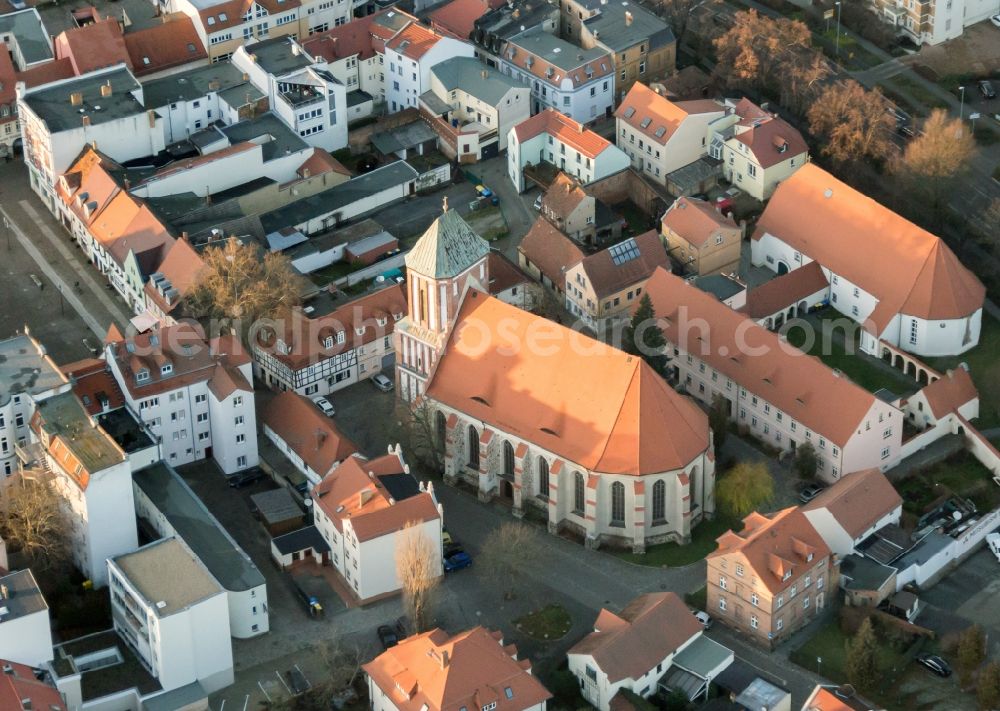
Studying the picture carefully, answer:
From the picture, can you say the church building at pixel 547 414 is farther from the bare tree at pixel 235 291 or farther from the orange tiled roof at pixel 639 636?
the bare tree at pixel 235 291

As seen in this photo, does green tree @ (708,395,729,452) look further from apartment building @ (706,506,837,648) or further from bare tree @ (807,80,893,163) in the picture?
bare tree @ (807,80,893,163)

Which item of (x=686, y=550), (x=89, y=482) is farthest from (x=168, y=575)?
(x=686, y=550)

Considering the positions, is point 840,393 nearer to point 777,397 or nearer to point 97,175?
point 777,397

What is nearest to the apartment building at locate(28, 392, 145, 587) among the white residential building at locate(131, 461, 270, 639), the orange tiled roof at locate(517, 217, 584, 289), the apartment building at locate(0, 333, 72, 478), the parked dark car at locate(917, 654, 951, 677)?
the apartment building at locate(0, 333, 72, 478)

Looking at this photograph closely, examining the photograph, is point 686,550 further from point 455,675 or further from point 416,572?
point 455,675

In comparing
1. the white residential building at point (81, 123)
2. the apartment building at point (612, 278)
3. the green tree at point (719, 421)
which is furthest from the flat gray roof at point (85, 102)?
the green tree at point (719, 421)

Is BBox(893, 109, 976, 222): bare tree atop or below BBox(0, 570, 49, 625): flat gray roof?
atop
